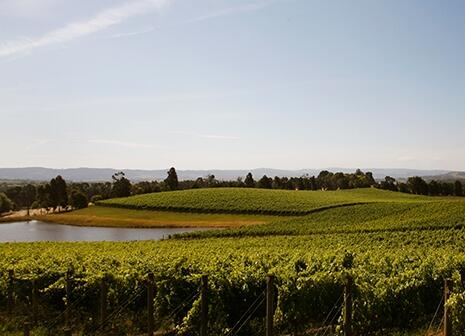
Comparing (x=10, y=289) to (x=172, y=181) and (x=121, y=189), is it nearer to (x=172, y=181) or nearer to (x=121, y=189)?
(x=121, y=189)

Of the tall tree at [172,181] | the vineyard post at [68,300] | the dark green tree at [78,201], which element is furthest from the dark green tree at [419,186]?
the vineyard post at [68,300]

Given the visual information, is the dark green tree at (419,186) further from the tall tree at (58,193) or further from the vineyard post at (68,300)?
the vineyard post at (68,300)

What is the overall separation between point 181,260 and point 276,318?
17.1ft

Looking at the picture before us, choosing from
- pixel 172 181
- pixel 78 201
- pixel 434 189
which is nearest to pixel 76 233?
pixel 78 201

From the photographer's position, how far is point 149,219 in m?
90.8

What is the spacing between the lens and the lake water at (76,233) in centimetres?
7194

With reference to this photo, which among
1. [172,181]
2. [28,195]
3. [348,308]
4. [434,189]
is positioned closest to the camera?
[348,308]

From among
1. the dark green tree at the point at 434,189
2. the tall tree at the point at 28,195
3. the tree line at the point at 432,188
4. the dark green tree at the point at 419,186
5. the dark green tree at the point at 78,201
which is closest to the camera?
the dark green tree at the point at 78,201

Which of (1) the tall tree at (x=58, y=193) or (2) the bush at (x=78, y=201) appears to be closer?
(2) the bush at (x=78, y=201)

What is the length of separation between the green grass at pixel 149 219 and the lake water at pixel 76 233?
10.3 ft

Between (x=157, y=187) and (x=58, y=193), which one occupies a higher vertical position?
(x=157, y=187)

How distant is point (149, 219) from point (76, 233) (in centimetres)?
1585

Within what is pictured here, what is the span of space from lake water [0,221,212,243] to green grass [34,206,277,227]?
315cm

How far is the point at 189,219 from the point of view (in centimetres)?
8875
